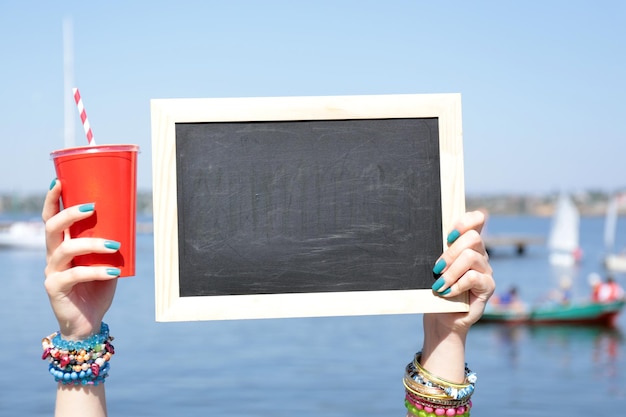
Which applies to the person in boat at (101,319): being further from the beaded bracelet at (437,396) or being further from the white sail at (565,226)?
the white sail at (565,226)

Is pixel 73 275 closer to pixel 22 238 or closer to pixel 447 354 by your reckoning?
pixel 447 354

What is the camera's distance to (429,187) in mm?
2625

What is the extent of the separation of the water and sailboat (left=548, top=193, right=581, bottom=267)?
112 ft

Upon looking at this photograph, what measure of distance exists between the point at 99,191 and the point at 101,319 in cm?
42

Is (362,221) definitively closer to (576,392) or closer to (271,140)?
(271,140)

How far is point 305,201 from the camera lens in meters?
2.63

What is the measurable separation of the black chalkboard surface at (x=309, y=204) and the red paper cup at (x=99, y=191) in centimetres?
19

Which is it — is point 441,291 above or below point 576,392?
above

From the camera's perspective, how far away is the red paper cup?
2.41 m

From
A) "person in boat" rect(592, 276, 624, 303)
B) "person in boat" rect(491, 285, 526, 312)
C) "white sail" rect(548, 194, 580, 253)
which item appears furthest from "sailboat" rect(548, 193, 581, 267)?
"person in boat" rect(491, 285, 526, 312)

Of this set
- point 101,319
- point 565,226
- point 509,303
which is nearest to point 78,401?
point 101,319

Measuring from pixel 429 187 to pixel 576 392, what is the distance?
63.0 ft

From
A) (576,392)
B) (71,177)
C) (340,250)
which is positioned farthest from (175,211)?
(576,392)

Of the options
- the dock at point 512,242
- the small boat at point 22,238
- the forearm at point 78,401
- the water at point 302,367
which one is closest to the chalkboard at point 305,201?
the forearm at point 78,401
